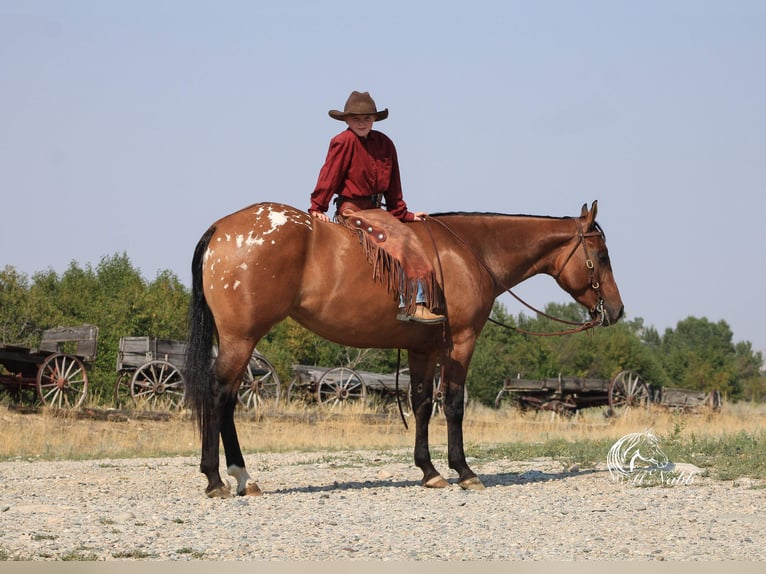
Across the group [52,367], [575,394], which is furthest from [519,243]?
[575,394]

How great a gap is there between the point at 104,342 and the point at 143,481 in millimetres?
15868

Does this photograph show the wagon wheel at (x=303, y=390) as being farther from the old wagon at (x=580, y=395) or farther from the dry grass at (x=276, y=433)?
the old wagon at (x=580, y=395)

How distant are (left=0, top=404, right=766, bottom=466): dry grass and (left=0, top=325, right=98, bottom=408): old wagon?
1.31 metres

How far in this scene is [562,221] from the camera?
31.6 feet

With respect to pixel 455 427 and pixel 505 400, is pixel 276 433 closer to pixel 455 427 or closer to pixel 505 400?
pixel 455 427

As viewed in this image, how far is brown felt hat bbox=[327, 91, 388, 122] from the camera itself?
351 inches

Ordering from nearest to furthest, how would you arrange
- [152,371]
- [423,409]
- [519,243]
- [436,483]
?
[436,483] < [423,409] < [519,243] < [152,371]

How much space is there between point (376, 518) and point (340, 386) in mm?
17612

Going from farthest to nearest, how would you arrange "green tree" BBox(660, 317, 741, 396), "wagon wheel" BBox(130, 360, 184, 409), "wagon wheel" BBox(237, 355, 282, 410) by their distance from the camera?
"green tree" BBox(660, 317, 741, 396), "wagon wheel" BBox(237, 355, 282, 410), "wagon wheel" BBox(130, 360, 184, 409)

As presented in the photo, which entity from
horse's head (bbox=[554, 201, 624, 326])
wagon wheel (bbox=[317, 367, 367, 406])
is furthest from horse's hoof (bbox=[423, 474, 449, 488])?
wagon wheel (bbox=[317, 367, 367, 406])

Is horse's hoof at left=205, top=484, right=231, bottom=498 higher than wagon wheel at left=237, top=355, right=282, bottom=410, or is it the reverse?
wagon wheel at left=237, top=355, right=282, bottom=410

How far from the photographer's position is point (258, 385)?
75.7 feet

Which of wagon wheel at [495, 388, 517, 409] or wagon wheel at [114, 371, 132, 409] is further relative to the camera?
wagon wheel at [495, 388, 517, 409]

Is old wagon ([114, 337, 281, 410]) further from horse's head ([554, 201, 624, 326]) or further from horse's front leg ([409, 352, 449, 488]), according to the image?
horse's head ([554, 201, 624, 326])
